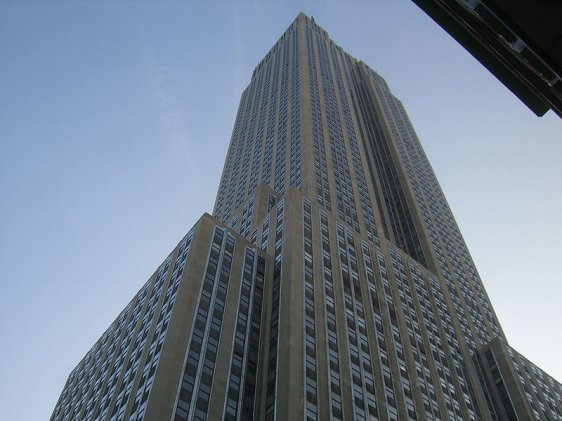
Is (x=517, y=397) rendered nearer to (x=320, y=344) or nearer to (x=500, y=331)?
(x=500, y=331)

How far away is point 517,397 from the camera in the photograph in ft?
281

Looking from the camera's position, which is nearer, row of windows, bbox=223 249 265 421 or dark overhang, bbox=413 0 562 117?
dark overhang, bbox=413 0 562 117

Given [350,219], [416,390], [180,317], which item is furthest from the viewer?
[350,219]

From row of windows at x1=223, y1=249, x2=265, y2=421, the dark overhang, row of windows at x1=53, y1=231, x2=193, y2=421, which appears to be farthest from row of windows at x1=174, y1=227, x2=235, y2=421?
the dark overhang

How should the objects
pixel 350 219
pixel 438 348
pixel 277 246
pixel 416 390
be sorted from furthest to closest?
pixel 350 219 < pixel 438 348 < pixel 277 246 < pixel 416 390

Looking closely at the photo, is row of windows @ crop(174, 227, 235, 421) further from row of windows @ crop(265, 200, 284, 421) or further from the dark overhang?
the dark overhang

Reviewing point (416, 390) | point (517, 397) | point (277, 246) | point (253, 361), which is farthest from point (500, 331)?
point (253, 361)

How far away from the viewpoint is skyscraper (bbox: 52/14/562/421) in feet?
185

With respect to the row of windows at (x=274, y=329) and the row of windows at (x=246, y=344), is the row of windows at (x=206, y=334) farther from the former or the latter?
the row of windows at (x=274, y=329)

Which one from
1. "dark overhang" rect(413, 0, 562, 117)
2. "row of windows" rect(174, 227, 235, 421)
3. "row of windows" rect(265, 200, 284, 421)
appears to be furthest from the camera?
"row of windows" rect(265, 200, 284, 421)

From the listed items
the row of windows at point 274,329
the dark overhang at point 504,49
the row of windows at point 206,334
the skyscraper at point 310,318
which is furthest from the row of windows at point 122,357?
the dark overhang at point 504,49

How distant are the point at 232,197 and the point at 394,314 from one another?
5578 cm

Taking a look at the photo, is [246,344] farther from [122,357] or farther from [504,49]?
[504,49]

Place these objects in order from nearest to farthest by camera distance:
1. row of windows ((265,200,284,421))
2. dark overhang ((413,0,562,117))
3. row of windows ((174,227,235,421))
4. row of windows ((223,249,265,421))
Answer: dark overhang ((413,0,562,117))
row of windows ((174,227,235,421))
row of windows ((223,249,265,421))
row of windows ((265,200,284,421))
